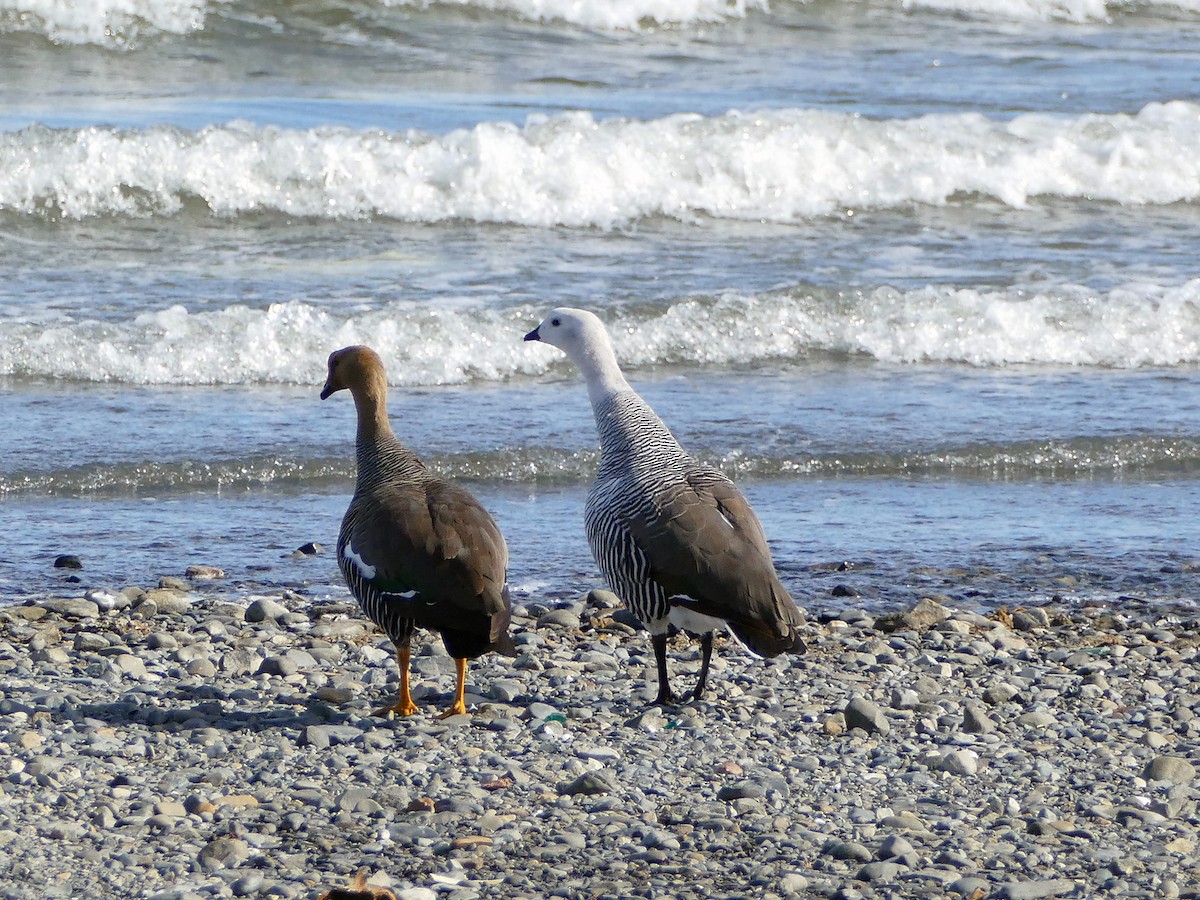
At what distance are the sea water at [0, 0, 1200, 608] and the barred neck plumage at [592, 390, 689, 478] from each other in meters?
1.37

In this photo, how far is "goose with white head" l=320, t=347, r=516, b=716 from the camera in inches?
214

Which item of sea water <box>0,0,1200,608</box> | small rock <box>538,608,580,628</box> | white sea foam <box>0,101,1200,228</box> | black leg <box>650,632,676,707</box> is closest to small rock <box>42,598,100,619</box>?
sea water <box>0,0,1200,608</box>

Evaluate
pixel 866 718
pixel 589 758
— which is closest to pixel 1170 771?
pixel 866 718

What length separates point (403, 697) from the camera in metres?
5.79

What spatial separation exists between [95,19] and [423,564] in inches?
641

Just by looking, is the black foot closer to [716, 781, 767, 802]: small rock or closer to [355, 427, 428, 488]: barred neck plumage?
[716, 781, 767, 802]: small rock

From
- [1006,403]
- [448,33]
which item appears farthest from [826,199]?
[448,33]

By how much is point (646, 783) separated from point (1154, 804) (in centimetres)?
153

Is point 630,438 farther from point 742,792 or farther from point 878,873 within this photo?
point 878,873

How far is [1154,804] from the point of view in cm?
493

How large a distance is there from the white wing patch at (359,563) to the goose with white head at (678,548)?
0.85 metres

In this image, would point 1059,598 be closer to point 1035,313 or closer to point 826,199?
point 1035,313

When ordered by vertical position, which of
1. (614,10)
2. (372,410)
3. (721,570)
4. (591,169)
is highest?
(614,10)

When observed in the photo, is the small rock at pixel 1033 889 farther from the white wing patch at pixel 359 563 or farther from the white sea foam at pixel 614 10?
the white sea foam at pixel 614 10
